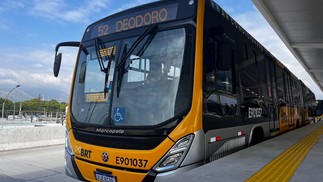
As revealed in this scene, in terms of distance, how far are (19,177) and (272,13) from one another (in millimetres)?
13924

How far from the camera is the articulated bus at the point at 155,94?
3656mm

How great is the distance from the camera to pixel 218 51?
424cm

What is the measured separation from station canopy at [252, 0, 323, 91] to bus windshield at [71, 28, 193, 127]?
10.7 m

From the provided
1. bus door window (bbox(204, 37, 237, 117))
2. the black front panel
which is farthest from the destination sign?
the black front panel

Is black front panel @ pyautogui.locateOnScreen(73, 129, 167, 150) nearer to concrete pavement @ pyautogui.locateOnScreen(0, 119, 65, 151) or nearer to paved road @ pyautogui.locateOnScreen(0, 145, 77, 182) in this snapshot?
paved road @ pyautogui.locateOnScreen(0, 145, 77, 182)

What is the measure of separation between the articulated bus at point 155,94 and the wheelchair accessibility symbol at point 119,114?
0.01m

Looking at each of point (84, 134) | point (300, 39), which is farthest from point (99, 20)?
point (300, 39)

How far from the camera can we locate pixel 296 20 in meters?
16.2

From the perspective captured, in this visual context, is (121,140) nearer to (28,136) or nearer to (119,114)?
(119,114)

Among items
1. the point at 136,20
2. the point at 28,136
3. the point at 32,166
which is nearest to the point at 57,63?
the point at 136,20

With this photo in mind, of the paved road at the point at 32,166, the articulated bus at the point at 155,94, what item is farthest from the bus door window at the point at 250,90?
the paved road at the point at 32,166

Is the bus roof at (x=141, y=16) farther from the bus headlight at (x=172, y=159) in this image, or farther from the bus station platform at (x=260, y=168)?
the bus station platform at (x=260, y=168)

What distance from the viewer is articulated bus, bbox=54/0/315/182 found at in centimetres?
→ 366

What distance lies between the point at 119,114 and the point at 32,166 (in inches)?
203
